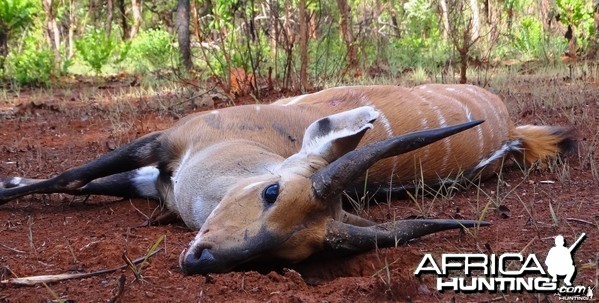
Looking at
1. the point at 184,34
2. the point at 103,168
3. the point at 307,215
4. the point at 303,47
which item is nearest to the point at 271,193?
the point at 307,215

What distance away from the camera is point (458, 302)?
2623 millimetres

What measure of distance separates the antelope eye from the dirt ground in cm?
24

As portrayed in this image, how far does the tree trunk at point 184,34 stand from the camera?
1181 cm

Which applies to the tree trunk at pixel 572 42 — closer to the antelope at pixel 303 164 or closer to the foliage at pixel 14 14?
the antelope at pixel 303 164

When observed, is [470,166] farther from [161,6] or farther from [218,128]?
[161,6]

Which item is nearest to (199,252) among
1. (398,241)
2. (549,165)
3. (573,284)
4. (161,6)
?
(398,241)

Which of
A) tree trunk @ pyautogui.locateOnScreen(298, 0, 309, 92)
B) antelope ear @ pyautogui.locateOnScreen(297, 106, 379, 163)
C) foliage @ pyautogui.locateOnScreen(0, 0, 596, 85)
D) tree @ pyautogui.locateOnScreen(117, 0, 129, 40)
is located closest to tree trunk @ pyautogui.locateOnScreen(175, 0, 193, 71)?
foliage @ pyautogui.locateOnScreen(0, 0, 596, 85)

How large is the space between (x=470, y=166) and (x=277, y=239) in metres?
2.14

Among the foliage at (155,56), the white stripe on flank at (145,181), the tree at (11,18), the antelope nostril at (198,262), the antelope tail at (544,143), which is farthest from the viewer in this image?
the foliage at (155,56)

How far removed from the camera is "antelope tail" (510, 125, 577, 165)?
17.1 feet

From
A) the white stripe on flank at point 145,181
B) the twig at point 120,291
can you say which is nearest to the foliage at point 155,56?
the white stripe on flank at point 145,181

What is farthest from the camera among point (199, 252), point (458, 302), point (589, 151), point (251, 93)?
point (251, 93)
